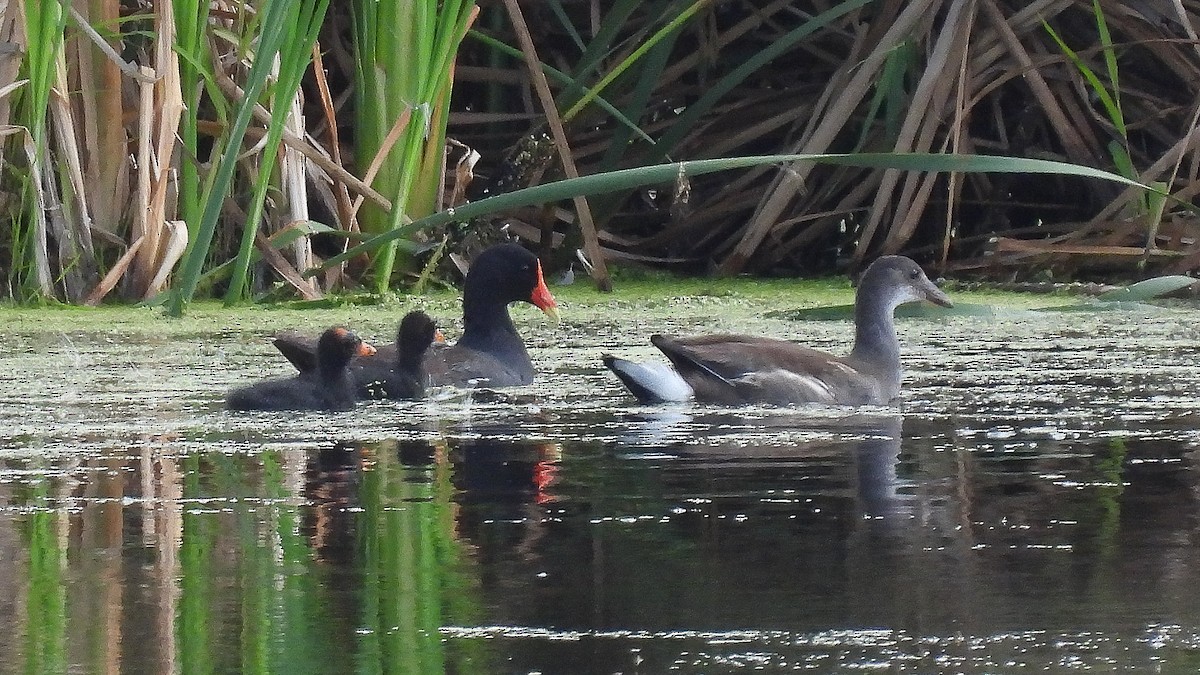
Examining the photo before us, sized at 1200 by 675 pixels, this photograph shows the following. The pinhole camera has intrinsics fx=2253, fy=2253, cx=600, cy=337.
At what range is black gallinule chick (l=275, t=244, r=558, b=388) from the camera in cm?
536

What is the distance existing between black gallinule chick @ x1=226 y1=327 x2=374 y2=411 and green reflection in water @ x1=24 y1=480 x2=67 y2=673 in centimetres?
126

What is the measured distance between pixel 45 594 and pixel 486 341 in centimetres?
325

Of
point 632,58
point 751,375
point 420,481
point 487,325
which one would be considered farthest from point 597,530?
point 632,58

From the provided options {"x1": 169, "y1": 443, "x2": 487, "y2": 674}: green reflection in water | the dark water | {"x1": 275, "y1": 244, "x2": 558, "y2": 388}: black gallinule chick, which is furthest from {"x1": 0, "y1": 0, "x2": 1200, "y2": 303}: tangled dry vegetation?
{"x1": 169, "y1": 443, "x2": 487, "y2": 674}: green reflection in water

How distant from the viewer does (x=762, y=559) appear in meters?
2.95

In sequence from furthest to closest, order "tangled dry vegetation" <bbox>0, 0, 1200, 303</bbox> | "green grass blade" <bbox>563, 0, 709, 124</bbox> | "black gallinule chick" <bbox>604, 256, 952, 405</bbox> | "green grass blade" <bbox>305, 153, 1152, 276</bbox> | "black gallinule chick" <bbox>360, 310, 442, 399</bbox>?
"green grass blade" <bbox>563, 0, 709, 124</bbox> → "tangled dry vegetation" <bbox>0, 0, 1200, 303</bbox> → "green grass blade" <bbox>305, 153, 1152, 276</bbox> → "black gallinule chick" <bbox>360, 310, 442, 399</bbox> → "black gallinule chick" <bbox>604, 256, 952, 405</bbox>

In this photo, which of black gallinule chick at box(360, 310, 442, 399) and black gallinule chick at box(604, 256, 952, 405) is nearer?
black gallinule chick at box(604, 256, 952, 405)

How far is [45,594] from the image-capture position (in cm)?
274

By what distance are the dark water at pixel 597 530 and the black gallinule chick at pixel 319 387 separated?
0.22ft

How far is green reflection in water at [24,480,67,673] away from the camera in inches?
93.7

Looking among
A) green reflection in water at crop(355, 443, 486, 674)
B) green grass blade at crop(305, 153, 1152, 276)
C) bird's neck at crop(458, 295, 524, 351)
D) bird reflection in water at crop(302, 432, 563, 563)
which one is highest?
green grass blade at crop(305, 153, 1152, 276)

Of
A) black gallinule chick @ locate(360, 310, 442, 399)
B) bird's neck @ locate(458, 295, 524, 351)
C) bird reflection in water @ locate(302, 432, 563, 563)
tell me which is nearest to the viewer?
bird reflection in water @ locate(302, 432, 563, 563)

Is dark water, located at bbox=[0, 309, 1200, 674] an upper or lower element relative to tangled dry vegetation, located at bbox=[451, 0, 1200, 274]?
lower

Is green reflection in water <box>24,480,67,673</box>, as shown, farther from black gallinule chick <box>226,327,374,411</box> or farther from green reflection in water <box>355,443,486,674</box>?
black gallinule chick <box>226,327,374,411</box>
